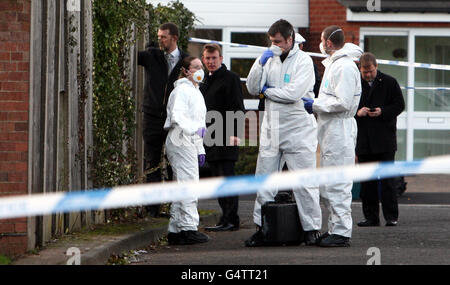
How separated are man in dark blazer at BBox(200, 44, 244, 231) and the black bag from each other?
157 centimetres

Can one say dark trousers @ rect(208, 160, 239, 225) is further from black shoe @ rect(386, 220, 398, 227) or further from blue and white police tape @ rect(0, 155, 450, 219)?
black shoe @ rect(386, 220, 398, 227)

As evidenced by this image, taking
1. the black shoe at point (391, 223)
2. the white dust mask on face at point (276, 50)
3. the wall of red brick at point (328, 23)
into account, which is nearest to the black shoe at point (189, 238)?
the white dust mask on face at point (276, 50)

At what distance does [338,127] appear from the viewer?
32.6 feet

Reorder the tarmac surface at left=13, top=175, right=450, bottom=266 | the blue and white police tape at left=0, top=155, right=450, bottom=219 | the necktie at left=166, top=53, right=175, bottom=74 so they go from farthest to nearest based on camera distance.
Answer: the necktie at left=166, top=53, right=175, bottom=74, the blue and white police tape at left=0, top=155, right=450, bottom=219, the tarmac surface at left=13, top=175, right=450, bottom=266

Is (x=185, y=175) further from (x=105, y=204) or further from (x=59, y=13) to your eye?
(x=59, y=13)

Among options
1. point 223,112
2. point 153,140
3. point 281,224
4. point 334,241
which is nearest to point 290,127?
point 281,224

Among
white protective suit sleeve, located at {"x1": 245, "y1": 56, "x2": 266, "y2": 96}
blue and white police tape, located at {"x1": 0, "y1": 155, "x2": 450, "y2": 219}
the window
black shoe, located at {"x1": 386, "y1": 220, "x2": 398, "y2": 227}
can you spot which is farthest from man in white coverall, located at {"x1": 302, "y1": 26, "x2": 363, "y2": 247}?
the window

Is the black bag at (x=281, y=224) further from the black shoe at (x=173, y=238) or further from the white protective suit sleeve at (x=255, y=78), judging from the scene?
the white protective suit sleeve at (x=255, y=78)

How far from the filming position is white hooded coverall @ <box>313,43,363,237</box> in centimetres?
987

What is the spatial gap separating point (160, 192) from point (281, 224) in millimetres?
2219

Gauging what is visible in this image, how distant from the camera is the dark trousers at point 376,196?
12.1 meters

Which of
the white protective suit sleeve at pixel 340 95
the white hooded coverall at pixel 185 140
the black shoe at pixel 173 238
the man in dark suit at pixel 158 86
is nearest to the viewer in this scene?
the white protective suit sleeve at pixel 340 95

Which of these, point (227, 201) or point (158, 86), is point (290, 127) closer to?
point (227, 201)

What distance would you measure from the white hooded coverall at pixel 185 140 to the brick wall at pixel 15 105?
1.98 meters
